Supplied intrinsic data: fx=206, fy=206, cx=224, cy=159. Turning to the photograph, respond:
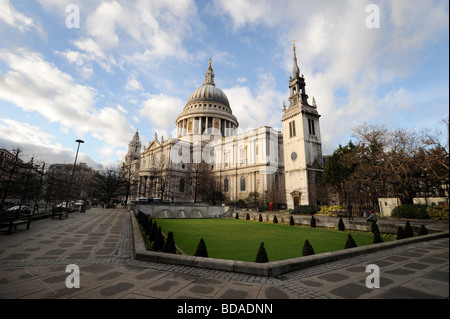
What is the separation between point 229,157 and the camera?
58.4 meters

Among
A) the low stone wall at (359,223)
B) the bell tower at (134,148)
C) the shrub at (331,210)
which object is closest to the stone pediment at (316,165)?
the shrub at (331,210)

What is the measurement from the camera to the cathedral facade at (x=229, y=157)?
3506 centimetres

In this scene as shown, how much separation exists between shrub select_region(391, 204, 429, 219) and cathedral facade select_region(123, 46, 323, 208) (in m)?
14.5

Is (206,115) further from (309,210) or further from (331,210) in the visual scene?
(331,210)

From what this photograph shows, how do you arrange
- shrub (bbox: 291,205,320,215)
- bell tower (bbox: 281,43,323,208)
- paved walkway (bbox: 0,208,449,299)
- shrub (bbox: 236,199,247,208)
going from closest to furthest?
paved walkway (bbox: 0,208,449,299), shrub (bbox: 291,205,320,215), bell tower (bbox: 281,43,323,208), shrub (bbox: 236,199,247,208)

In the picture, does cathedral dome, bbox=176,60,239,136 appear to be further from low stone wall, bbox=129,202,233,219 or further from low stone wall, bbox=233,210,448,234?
low stone wall, bbox=233,210,448,234

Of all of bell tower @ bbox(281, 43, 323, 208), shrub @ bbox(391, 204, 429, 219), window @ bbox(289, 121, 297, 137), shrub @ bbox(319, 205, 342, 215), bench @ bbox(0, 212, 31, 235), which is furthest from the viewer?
window @ bbox(289, 121, 297, 137)

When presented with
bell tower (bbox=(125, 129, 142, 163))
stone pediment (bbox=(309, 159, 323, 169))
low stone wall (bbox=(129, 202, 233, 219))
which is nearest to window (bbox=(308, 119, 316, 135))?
stone pediment (bbox=(309, 159, 323, 169))

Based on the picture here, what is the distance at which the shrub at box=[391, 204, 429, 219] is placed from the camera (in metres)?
14.6

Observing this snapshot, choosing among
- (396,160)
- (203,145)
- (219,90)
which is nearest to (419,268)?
(396,160)

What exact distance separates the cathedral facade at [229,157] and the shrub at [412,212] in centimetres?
1450

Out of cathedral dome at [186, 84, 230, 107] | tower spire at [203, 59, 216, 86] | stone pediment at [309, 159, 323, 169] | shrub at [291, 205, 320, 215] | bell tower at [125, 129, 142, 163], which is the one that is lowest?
shrub at [291, 205, 320, 215]

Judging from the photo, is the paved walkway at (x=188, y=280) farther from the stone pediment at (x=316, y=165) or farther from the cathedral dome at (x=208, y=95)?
the cathedral dome at (x=208, y=95)
